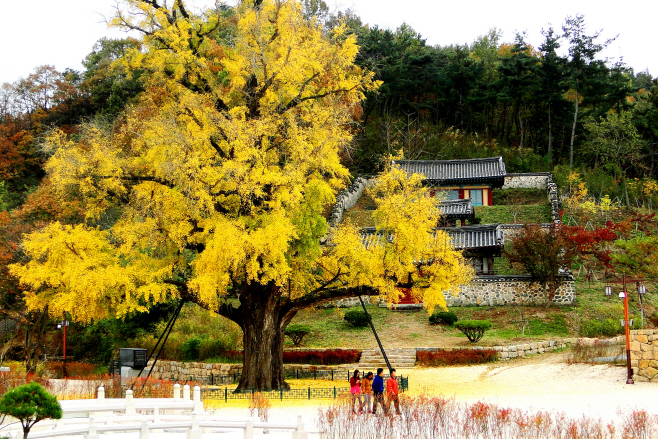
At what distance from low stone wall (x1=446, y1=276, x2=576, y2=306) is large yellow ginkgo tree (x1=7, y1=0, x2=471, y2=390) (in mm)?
13722

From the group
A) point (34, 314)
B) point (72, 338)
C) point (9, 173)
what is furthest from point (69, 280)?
point (9, 173)

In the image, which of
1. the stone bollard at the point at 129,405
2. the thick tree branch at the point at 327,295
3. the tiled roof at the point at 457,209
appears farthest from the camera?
the tiled roof at the point at 457,209

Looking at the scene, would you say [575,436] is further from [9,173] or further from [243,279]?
[9,173]

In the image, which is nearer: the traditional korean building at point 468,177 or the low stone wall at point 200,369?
the low stone wall at point 200,369

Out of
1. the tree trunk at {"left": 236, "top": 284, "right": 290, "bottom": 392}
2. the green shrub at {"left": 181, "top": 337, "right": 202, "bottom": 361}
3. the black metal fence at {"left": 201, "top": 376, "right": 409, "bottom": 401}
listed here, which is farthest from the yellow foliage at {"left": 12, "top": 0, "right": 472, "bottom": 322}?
the green shrub at {"left": 181, "top": 337, "right": 202, "bottom": 361}

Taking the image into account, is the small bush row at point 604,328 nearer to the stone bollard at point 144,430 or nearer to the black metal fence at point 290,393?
the black metal fence at point 290,393

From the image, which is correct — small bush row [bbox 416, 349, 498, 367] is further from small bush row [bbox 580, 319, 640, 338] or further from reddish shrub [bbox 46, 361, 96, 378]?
reddish shrub [bbox 46, 361, 96, 378]

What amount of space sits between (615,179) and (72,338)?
4069 centimetres

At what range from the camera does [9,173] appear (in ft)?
147

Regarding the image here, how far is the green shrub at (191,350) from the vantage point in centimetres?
2630

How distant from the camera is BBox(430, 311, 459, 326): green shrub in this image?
29.2m

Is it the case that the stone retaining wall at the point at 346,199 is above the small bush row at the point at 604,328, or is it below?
above

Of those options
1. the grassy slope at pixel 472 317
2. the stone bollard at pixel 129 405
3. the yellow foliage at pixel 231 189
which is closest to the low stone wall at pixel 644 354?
the yellow foliage at pixel 231 189

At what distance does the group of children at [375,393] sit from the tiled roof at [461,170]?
32.3 m
